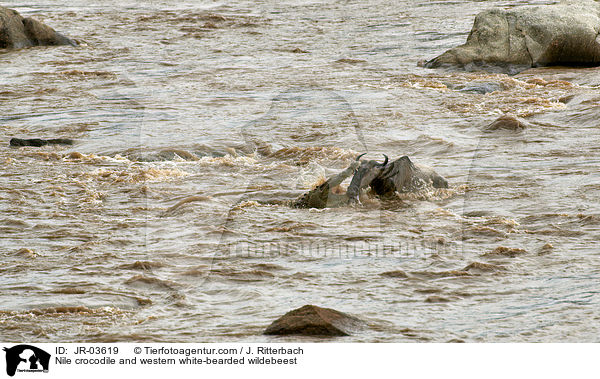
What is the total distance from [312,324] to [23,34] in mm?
14601

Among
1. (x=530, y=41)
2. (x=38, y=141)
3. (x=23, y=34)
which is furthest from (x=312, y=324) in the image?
(x=23, y=34)

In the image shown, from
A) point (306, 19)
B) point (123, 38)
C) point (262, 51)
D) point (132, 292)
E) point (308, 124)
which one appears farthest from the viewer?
point (306, 19)

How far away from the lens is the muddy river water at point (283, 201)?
17.5 feet

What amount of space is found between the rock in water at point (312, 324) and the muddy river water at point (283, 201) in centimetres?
8

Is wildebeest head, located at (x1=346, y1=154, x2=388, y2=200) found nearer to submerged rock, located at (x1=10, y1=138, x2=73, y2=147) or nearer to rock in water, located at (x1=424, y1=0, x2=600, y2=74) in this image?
submerged rock, located at (x1=10, y1=138, x2=73, y2=147)

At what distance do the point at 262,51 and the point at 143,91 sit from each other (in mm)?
3851

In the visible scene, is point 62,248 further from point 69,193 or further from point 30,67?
point 30,67

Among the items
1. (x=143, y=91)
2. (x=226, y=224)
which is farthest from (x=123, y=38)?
(x=226, y=224)

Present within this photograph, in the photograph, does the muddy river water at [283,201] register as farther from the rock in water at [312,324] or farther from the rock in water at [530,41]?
the rock in water at [530,41]

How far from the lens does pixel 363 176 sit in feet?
25.5

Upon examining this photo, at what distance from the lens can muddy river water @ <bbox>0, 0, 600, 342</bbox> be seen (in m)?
5.34

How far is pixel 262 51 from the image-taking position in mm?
16844
